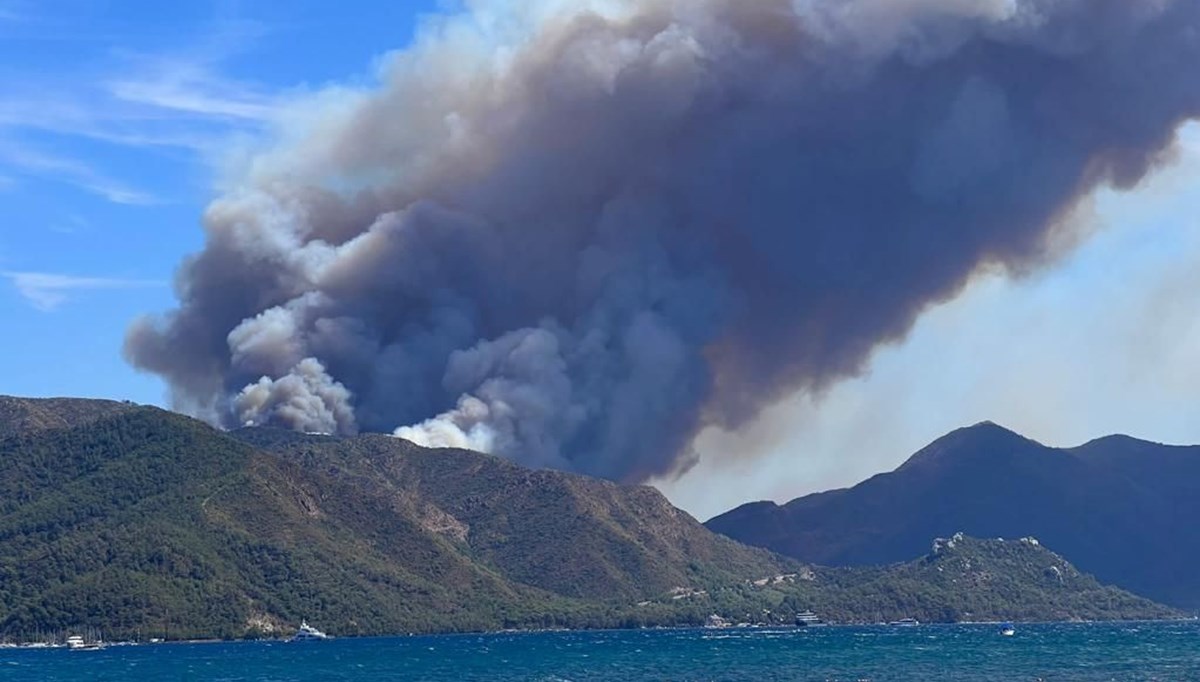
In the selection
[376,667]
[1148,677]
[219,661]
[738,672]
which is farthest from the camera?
[219,661]

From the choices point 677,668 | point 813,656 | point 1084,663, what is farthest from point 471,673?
point 1084,663

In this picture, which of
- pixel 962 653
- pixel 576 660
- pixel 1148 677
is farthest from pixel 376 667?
pixel 1148 677

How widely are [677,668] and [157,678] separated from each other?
48.6 metres

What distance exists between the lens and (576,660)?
186m

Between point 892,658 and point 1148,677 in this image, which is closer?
point 1148,677

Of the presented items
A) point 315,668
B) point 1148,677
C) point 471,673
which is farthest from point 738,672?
point 315,668

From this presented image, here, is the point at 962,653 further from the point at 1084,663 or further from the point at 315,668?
the point at 315,668

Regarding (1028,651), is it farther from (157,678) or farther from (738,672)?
(157,678)

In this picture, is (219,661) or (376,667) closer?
(376,667)

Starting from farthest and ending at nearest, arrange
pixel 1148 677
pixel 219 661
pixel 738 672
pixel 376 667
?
pixel 219 661, pixel 376 667, pixel 738 672, pixel 1148 677

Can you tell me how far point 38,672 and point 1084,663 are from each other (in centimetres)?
10448

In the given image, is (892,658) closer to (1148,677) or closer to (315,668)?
(1148,677)

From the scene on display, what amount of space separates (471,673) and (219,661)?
4702 centimetres

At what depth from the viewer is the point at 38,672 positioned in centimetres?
18262
